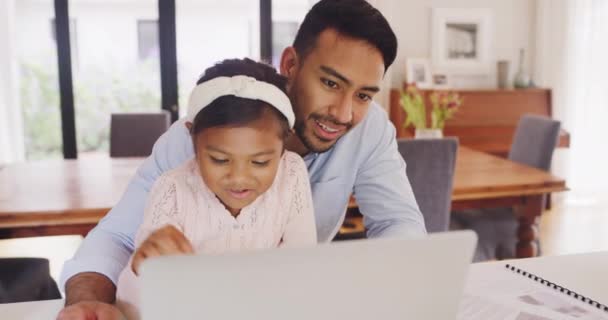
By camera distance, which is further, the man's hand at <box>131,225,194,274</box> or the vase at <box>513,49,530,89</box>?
the vase at <box>513,49,530,89</box>

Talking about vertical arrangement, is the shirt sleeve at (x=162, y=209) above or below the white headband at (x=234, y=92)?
below

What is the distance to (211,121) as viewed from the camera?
0.91 m

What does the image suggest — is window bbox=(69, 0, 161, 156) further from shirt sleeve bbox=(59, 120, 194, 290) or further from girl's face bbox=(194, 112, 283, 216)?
girl's face bbox=(194, 112, 283, 216)

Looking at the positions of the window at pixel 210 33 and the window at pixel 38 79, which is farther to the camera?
the window at pixel 210 33

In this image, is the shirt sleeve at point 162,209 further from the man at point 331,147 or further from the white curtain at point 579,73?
the white curtain at point 579,73

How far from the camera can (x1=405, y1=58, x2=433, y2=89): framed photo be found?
4598mm

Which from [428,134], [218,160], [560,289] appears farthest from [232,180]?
[428,134]

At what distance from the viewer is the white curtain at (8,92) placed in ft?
13.3

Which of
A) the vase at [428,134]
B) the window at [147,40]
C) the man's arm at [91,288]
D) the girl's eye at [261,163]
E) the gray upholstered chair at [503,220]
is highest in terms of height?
the window at [147,40]

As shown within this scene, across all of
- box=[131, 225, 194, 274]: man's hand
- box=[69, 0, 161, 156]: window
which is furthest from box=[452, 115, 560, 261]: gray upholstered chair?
box=[69, 0, 161, 156]: window

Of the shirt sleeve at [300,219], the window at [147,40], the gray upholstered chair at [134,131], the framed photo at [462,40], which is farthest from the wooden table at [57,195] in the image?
the framed photo at [462,40]

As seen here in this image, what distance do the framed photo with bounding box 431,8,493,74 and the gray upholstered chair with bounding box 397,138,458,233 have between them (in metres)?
2.81

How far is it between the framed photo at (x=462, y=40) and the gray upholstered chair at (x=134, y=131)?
8.60ft

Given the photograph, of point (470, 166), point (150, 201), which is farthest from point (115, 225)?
point (470, 166)
